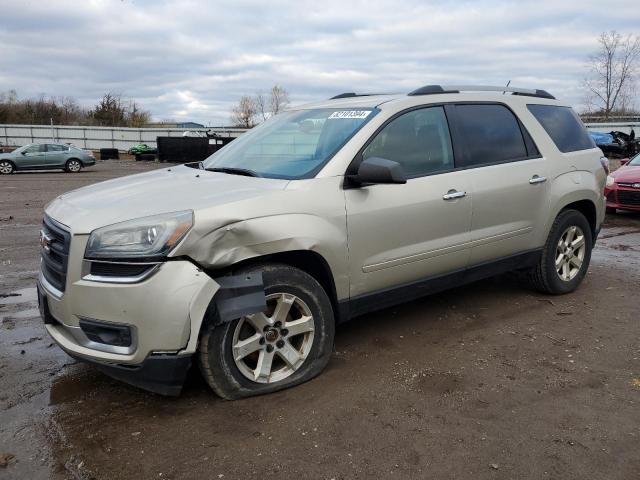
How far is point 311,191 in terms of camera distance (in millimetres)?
3439

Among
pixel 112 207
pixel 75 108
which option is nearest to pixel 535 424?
pixel 112 207

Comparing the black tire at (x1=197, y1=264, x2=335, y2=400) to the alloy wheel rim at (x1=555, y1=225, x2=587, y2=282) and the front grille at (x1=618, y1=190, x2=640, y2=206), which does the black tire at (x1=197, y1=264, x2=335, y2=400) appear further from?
the front grille at (x1=618, y1=190, x2=640, y2=206)

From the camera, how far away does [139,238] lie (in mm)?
2932

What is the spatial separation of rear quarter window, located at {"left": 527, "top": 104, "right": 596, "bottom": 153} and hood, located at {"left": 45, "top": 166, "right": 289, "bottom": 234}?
9.44 ft

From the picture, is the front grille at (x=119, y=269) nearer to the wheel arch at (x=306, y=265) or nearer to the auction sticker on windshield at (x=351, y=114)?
the wheel arch at (x=306, y=265)

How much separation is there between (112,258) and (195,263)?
429 millimetres

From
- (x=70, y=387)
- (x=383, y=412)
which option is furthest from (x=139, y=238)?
(x=383, y=412)

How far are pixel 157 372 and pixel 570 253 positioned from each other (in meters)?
4.09

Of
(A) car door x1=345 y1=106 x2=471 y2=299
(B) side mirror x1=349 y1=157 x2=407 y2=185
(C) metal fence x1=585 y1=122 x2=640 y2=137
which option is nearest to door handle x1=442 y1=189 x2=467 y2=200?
(A) car door x1=345 y1=106 x2=471 y2=299

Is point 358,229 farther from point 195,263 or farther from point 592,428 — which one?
point 592,428

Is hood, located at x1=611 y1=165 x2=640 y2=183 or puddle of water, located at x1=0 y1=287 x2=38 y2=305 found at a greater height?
hood, located at x1=611 y1=165 x2=640 y2=183

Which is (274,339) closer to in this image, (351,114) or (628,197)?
(351,114)

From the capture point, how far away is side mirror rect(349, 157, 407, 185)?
3412 millimetres

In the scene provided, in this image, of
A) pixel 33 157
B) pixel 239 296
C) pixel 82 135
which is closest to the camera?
pixel 239 296
